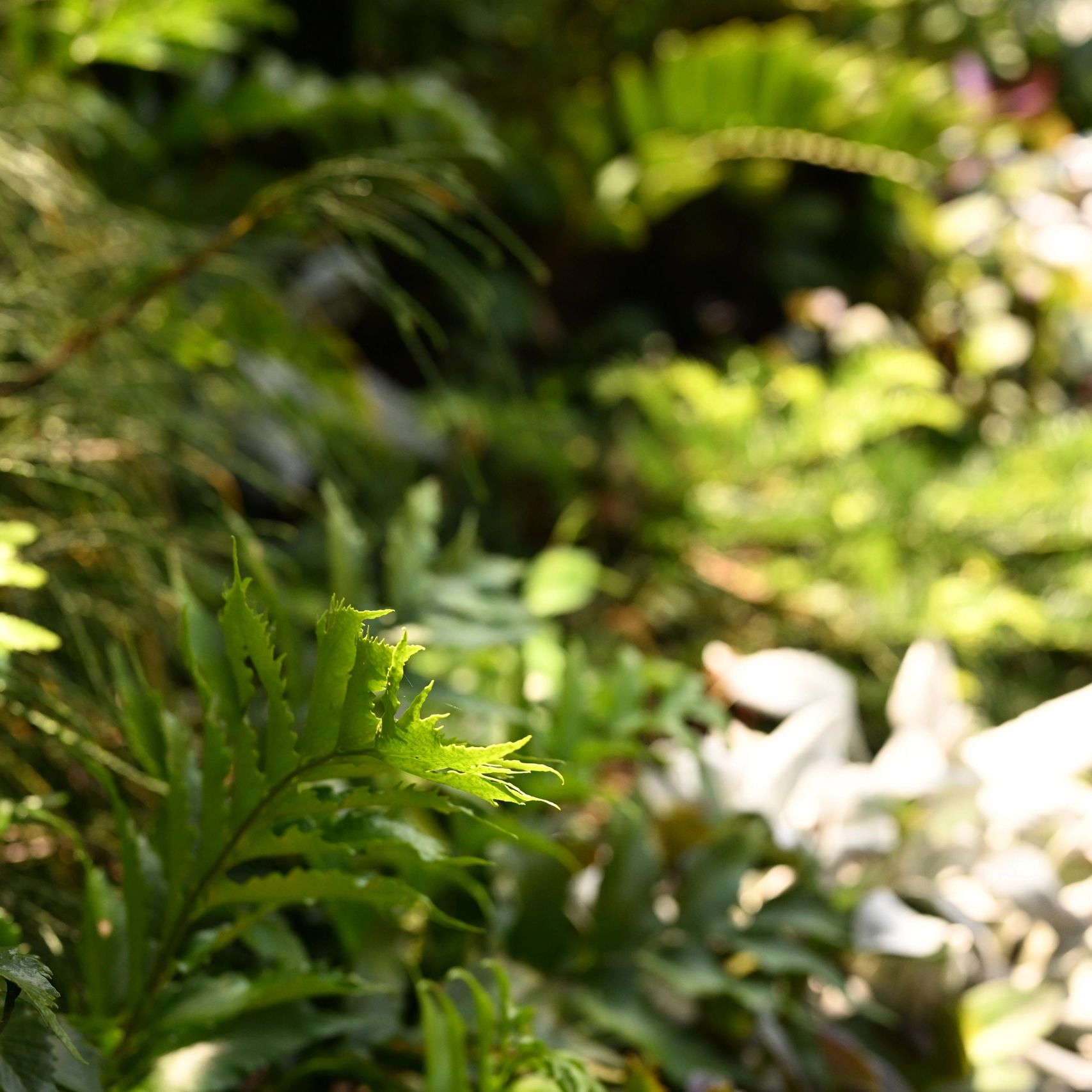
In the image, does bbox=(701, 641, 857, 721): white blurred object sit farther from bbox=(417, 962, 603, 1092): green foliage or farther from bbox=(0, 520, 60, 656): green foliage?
bbox=(0, 520, 60, 656): green foliage

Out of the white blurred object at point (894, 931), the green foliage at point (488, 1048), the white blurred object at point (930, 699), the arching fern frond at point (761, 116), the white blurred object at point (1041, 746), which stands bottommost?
the white blurred object at point (894, 931)

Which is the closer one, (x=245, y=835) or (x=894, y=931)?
(x=245, y=835)

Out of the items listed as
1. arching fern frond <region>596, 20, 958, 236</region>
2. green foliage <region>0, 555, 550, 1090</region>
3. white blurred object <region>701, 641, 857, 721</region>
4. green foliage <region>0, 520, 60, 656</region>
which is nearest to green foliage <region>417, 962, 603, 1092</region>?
green foliage <region>0, 555, 550, 1090</region>

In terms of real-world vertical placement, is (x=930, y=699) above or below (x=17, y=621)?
below

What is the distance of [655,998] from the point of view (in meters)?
0.56

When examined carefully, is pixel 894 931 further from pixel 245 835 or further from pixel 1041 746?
pixel 245 835

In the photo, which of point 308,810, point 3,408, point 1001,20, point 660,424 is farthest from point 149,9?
point 1001,20

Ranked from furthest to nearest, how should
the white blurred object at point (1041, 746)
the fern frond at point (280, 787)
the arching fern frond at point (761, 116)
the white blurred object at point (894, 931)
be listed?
the arching fern frond at point (761, 116) → the white blurred object at point (1041, 746) → the white blurred object at point (894, 931) → the fern frond at point (280, 787)

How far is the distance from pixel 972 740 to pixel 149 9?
0.85 metres

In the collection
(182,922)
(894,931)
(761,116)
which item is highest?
(761,116)

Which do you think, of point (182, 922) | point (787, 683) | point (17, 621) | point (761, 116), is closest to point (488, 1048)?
point (182, 922)

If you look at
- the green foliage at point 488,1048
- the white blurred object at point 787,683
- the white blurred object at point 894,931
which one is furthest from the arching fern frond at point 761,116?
the green foliage at point 488,1048

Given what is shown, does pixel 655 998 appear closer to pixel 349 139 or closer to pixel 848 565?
pixel 848 565

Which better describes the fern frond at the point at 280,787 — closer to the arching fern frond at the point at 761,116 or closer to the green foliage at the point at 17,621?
the green foliage at the point at 17,621
